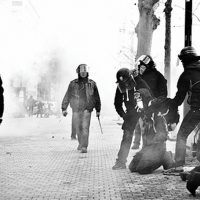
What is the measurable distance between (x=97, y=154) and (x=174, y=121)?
356cm

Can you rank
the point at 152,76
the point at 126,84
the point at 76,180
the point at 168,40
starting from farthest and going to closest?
the point at 168,40 → the point at 152,76 → the point at 126,84 → the point at 76,180

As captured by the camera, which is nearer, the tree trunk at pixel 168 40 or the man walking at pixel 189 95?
the man walking at pixel 189 95

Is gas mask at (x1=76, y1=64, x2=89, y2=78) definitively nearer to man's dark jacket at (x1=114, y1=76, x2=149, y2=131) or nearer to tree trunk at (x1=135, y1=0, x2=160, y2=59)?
man's dark jacket at (x1=114, y1=76, x2=149, y2=131)

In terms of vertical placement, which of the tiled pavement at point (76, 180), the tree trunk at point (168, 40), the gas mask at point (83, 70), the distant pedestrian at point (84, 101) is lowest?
the tiled pavement at point (76, 180)

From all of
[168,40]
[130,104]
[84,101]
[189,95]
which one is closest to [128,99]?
[130,104]

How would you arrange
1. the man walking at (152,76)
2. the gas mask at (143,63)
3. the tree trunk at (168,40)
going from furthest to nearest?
the tree trunk at (168,40) < the gas mask at (143,63) < the man walking at (152,76)

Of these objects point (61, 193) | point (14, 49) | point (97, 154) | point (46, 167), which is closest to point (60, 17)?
point (14, 49)

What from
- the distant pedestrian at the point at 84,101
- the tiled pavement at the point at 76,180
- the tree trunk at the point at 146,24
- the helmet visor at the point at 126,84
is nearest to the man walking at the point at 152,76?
the helmet visor at the point at 126,84

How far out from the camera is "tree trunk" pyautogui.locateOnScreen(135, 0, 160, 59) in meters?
18.6

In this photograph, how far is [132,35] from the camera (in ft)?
134

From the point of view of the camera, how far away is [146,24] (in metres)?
19.1

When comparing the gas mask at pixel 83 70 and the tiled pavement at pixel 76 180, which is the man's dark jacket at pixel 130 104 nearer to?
the tiled pavement at pixel 76 180

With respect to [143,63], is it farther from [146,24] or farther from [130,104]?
[146,24]

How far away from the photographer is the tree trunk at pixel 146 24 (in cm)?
1861
